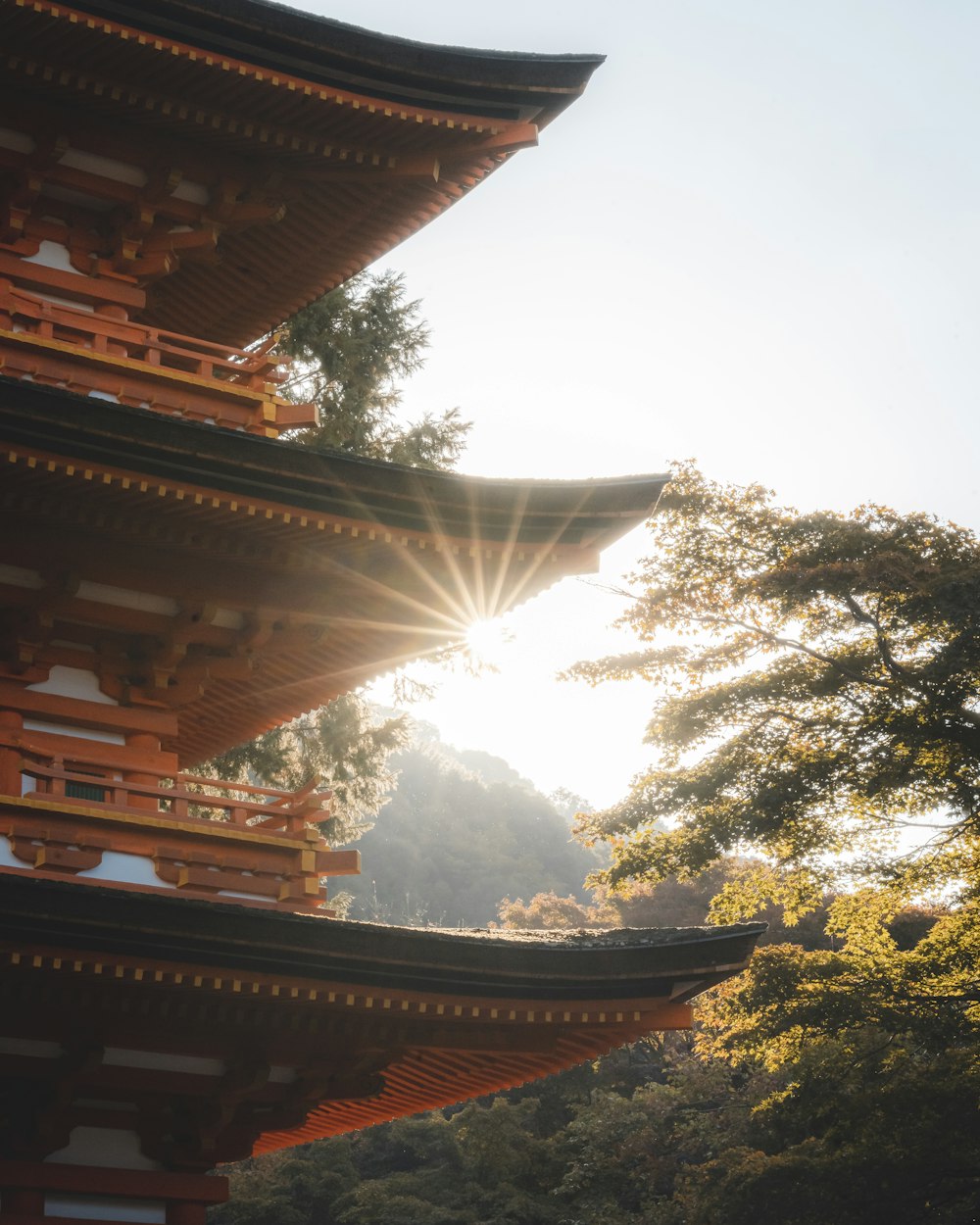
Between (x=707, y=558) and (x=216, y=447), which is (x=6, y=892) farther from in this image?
(x=707, y=558)

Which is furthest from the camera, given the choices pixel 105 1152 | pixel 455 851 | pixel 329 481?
pixel 455 851

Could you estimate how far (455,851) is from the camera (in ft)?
271

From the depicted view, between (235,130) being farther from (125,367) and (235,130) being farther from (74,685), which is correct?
(74,685)

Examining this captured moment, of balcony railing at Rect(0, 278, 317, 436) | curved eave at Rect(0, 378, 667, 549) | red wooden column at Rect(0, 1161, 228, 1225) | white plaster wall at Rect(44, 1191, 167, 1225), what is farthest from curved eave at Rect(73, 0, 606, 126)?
white plaster wall at Rect(44, 1191, 167, 1225)

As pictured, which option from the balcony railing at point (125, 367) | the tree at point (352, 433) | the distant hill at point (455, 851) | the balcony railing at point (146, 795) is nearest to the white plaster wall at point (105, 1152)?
the balcony railing at point (146, 795)

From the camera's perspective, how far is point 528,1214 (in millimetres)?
27875

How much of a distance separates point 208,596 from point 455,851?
75.5 metres

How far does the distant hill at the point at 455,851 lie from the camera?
75944mm

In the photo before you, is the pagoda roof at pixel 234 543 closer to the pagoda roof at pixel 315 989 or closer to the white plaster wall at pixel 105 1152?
the pagoda roof at pixel 315 989

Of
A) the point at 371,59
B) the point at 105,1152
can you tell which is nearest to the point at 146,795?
the point at 105,1152

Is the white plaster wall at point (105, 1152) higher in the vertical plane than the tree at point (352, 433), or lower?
lower

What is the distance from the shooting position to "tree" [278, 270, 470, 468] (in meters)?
22.6

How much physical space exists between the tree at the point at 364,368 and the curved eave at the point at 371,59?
1276 cm

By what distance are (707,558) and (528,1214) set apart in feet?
55.2
